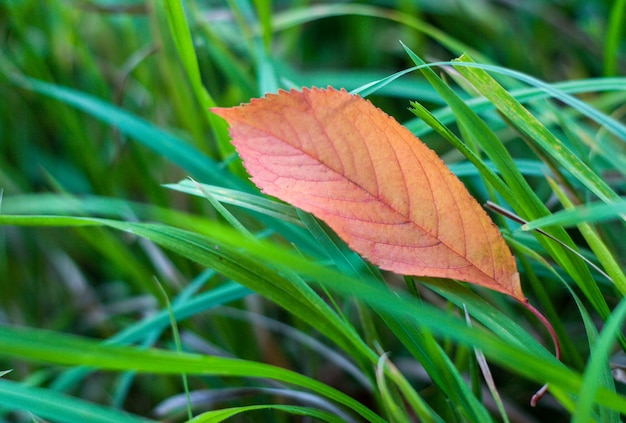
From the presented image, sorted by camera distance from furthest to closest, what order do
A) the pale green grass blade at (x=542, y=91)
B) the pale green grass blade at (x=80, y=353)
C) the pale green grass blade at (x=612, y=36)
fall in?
the pale green grass blade at (x=612, y=36)
the pale green grass blade at (x=542, y=91)
the pale green grass blade at (x=80, y=353)

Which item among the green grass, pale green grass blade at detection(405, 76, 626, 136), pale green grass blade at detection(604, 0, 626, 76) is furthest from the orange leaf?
pale green grass blade at detection(604, 0, 626, 76)

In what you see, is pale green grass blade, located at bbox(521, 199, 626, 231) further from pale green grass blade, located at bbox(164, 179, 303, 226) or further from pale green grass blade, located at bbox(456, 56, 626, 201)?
pale green grass blade, located at bbox(164, 179, 303, 226)

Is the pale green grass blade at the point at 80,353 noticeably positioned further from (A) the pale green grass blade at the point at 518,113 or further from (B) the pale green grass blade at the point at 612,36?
(B) the pale green grass blade at the point at 612,36

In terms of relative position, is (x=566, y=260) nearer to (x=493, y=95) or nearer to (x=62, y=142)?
(x=493, y=95)

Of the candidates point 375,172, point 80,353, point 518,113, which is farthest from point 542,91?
point 80,353

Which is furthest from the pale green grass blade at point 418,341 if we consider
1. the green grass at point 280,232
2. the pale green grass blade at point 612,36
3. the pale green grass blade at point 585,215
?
the pale green grass blade at point 612,36

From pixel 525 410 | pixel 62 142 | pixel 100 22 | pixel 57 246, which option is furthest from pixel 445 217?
pixel 100 22

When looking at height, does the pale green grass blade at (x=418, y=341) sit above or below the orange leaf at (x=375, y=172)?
below
